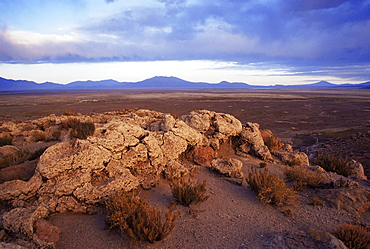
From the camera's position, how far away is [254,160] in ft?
33.4

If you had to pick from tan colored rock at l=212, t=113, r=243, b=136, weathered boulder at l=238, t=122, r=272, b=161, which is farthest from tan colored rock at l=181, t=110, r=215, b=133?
weathered boulder at l=238, t=122, r=272, b=161

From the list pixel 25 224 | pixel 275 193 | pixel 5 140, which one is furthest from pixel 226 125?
pixel 5 140

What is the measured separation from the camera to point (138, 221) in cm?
457

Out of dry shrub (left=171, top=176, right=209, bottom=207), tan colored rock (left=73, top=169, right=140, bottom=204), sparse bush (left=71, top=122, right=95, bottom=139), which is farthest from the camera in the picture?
sparse bush (left=71, top=122, right=95, bottom=139)

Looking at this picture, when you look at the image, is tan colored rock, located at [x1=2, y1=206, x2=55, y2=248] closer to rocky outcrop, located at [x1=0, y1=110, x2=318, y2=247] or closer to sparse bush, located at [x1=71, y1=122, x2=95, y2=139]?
rocky outcrop, located at [x1=0, y1=110, x2=318, y2=247]

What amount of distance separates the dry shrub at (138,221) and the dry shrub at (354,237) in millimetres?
3149

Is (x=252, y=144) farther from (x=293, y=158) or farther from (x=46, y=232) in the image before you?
(x=46, y=232)

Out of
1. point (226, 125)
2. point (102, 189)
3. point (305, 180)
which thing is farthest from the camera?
point (226, 125)

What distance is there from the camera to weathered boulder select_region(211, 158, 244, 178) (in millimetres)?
7836

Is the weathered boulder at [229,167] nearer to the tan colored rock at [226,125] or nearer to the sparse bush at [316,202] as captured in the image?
the sparse bush at [316,202]

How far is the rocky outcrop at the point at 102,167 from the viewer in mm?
5023

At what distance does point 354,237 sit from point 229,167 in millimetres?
4164

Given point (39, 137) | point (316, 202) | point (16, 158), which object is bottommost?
point (316, 202)

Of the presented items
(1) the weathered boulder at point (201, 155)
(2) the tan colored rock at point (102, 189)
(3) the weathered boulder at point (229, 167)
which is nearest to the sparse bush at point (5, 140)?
(2) the tan colored rock at point (102, 189)
